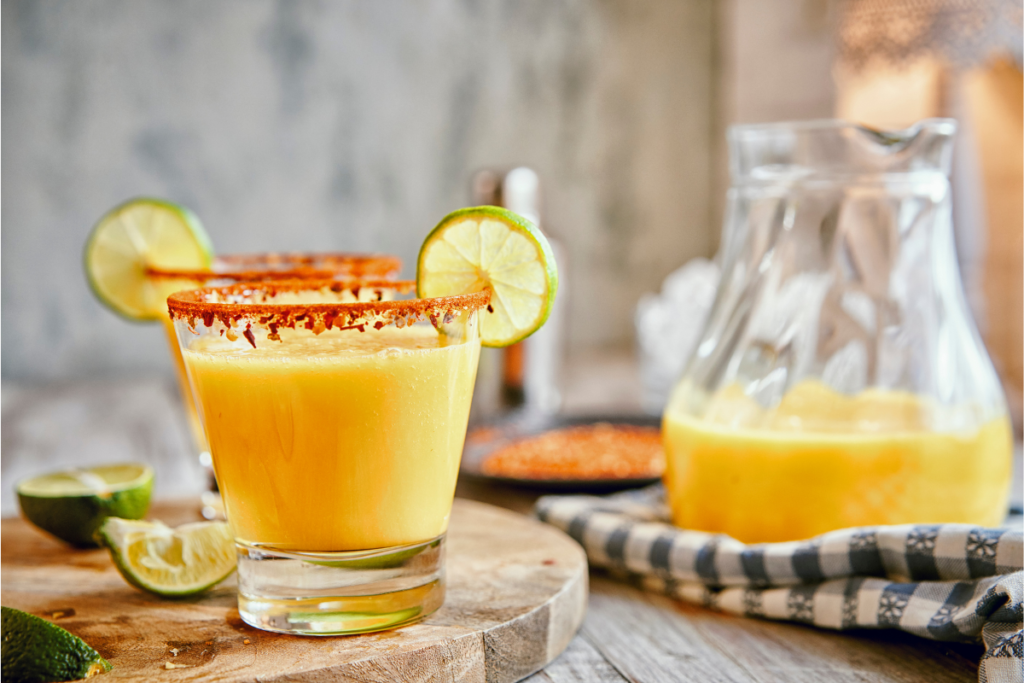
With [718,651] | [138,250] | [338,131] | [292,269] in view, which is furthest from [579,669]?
[338,131]

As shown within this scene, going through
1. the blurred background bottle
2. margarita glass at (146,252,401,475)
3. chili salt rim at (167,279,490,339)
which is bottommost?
the blurred background bottle

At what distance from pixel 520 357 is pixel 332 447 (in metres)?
1.38

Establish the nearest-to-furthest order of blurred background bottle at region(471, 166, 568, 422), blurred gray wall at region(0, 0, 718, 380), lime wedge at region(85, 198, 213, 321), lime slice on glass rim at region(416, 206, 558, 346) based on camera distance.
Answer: lime slice on glass rim at region(416, 206, 558, 346) → lime wedge at region(85, 198, 213, 321) → blurred background bottle at region(471, 166, 568, 422) → blurred gray wall at region(0, 0, 718, 380)

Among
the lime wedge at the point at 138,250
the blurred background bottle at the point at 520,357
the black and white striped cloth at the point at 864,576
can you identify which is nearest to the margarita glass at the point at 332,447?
the black and white striped cloth at the point at 864,576

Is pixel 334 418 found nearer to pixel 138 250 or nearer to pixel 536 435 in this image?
pixel 138 250

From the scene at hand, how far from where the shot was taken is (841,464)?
2.82 ft

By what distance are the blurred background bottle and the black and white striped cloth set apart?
114 centimetres

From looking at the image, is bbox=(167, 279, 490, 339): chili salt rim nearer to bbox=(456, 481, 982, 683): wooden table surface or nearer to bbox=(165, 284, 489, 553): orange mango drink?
bbox=(165, 284, 489, 553): orange mango drink

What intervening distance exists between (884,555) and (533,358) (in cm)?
134

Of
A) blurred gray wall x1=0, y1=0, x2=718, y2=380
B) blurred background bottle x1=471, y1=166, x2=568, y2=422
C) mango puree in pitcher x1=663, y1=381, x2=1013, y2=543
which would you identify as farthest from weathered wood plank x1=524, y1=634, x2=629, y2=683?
blurred gray wall x1=0, y1=0, x2=718, y2=380

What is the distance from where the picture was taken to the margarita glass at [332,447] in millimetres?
699

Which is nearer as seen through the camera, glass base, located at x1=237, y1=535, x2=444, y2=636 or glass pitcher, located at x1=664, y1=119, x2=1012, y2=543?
glass base, located at x1=237, y1=535, x2=444, y2=636

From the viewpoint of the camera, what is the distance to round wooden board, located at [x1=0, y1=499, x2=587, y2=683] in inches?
26.1

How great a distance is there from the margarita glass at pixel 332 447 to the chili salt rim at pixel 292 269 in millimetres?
183
